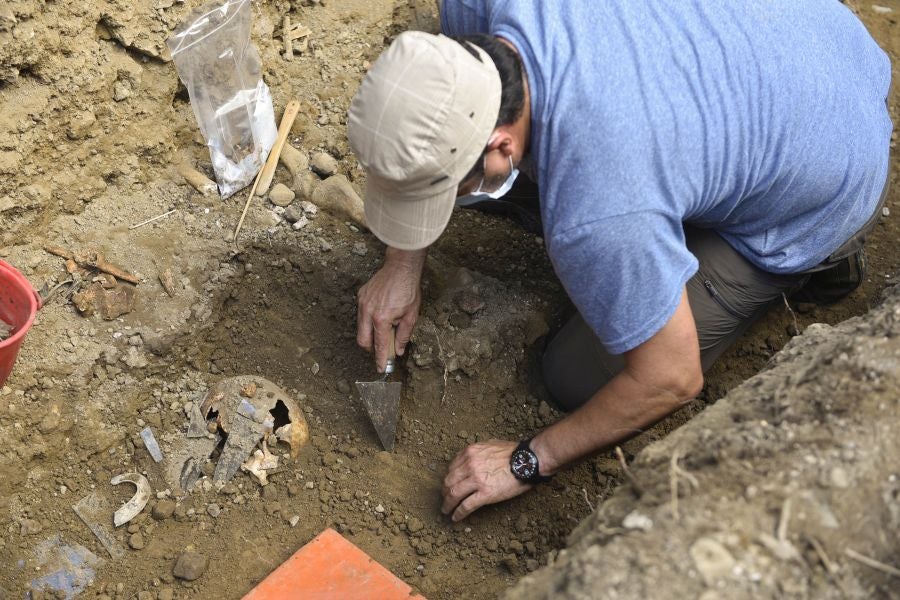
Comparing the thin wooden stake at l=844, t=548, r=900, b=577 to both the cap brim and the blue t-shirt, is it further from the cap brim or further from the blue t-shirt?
the cap brim

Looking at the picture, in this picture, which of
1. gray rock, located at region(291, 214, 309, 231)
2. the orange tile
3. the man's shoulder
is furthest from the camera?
gray rock, located at region(291, 214, 309, 231)

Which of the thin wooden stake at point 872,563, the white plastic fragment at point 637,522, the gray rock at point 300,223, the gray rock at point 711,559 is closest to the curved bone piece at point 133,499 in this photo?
the gray rock at point 300,223

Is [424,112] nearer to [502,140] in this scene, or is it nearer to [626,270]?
[502,140]

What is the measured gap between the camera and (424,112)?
195 cm

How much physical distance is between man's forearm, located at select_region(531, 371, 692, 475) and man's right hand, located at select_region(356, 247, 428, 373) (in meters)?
0.62

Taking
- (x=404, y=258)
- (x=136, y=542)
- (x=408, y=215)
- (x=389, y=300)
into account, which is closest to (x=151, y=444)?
(x=136, y=542)

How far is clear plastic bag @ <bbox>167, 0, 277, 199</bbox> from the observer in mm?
3266

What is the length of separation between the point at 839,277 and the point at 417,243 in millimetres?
1644

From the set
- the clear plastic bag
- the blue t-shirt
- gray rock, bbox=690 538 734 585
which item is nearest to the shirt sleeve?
the blue t-shirt

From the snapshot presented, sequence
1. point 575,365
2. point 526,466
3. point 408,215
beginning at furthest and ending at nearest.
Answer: point 575,365 → point 526,466 → point 408,215

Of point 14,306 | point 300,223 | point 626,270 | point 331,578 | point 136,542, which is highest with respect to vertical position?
point 626,270

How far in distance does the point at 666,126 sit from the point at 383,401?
52.2 inches

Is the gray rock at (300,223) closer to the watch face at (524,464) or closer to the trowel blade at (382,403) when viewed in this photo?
the trowel blade at (382,403)

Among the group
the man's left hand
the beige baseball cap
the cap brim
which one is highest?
the beige baseball cap
